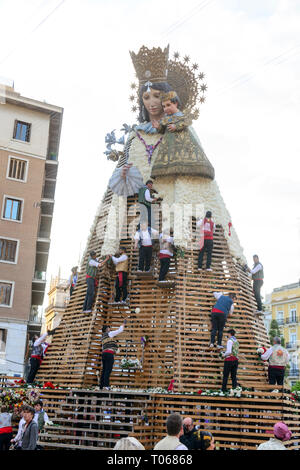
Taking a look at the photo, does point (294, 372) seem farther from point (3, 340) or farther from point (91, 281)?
point (91, 281)

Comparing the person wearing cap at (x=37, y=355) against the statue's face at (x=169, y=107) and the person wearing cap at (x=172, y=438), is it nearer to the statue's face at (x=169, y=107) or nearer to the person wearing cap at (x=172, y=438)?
the statue's face at (x=169, y=107)

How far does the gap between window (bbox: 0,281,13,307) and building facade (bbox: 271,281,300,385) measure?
2615 cm

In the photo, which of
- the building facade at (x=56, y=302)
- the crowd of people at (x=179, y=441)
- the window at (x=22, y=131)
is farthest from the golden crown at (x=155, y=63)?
the building facade at (x=56, y=302)

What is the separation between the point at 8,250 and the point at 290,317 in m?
27.9

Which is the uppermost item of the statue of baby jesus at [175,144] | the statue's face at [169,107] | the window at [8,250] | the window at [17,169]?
the window at [17,169]

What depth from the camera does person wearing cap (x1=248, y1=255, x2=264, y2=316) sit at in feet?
54.7

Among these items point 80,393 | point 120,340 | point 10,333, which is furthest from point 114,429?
point 10,333

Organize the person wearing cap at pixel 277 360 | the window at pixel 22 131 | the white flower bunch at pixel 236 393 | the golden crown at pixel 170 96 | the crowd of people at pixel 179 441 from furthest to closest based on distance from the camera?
1. the window at pixel 22 131
2. the golden crown at pixel 170 96
3. the person wearing cap at pixel 277 360
4. the white flower bunch at pixel 236 393
5. the crowd of people at pixel 179 441

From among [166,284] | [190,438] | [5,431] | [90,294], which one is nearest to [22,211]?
[90,294]

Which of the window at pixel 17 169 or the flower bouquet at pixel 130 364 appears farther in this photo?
the window at pixel 17 169

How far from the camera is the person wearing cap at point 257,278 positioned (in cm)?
1666

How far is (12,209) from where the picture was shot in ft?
92.6

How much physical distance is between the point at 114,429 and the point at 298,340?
3480cm

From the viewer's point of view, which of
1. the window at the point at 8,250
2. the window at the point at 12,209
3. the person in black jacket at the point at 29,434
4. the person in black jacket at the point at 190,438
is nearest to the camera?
the person in black jacket at the point at 190,438
